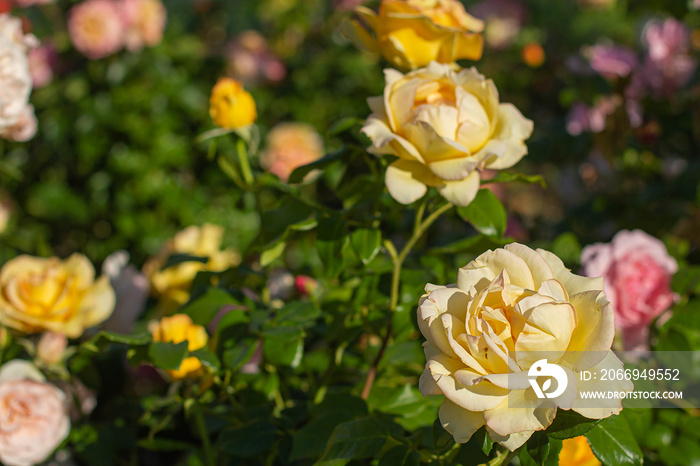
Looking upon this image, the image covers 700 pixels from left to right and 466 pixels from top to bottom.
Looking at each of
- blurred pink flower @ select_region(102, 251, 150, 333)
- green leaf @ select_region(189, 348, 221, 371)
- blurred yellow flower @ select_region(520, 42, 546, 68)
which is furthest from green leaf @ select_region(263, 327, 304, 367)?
blurred yellow flower @ select_region(520, 42, 546, 68)

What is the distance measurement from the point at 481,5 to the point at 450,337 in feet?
9.20

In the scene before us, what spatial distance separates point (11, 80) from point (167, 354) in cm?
50

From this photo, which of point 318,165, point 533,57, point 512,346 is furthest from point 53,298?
point 533,57

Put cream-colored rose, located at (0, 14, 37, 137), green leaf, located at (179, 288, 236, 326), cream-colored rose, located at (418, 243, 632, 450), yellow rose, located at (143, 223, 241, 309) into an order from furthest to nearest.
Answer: yellow rose, located at (143, 223, 241, 309) < cream-colored rose, located at (0, 14, 37, 137) < green leaf, located at (179, 288, 236, 326) < cream-colored rose, located at (418, 243, 632, 450)

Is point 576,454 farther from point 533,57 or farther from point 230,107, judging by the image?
point 533,57

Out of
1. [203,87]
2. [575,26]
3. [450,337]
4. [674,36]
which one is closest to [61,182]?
[203,87]

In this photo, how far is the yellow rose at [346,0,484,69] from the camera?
74 centimetres

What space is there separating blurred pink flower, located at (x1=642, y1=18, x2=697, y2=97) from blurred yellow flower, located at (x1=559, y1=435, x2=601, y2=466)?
105 centimetres

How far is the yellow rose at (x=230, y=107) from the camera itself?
2.75 ft

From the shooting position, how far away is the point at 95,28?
214cm

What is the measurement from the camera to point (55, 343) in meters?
0.86

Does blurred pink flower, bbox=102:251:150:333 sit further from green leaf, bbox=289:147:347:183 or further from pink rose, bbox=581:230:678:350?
pink rose, bbox=581:230:678:350

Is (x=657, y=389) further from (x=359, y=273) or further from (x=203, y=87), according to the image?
(x=203, y=87)

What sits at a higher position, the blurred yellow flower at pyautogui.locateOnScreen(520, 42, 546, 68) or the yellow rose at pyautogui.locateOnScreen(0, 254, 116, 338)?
the yellow rose at pyautogui.locateOnScreen(0, 254, 116, 338)
